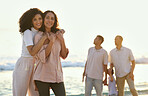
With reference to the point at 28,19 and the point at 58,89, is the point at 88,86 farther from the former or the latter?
the point at 28,19

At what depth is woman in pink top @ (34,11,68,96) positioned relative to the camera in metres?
3.48

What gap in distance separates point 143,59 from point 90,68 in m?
28.6

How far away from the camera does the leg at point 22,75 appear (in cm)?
381

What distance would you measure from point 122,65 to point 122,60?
0.40ft

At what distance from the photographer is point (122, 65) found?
6152 millimetres

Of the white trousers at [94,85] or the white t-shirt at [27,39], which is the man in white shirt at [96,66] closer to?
the white trousers at [94,85]

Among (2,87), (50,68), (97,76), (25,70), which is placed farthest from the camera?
(2,87)

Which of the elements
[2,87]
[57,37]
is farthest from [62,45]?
[2,87]

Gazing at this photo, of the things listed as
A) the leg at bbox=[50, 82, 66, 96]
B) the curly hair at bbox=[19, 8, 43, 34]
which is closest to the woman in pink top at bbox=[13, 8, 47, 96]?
the curly hair at bbox=[19, 8, 43, 34]

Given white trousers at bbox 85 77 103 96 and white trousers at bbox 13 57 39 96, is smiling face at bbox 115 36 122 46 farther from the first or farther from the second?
white trousers at bbox 13 57 39 96

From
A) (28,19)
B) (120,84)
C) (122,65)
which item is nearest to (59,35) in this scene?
(28,19)

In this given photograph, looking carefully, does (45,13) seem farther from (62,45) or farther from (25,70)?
(25,70)

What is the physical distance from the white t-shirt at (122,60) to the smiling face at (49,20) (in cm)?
302

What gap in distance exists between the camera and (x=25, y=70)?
12.5 feet
